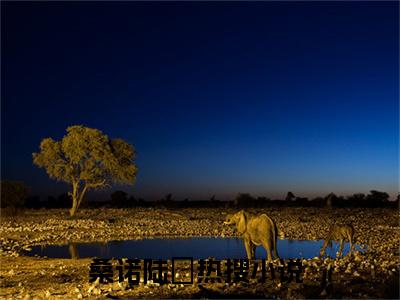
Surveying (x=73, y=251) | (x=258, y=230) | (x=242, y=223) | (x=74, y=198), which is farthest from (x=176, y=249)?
(x=74, y=198)

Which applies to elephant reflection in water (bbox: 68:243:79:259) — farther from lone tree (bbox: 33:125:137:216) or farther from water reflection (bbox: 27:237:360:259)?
lone tree (bbox: 33:125:137:216)

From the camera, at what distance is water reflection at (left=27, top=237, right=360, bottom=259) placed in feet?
65.5

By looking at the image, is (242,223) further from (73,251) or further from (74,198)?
(74,198)

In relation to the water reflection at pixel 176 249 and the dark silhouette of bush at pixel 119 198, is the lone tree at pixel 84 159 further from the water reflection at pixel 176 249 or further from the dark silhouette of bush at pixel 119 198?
the dark silhouette of bush at pixel 119 198

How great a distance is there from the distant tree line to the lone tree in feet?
6.94

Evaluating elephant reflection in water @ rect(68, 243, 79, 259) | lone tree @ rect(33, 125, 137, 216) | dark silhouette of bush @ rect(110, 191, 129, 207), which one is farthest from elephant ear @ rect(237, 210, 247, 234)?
dark silhouette of bush @ rect(110, 191, 129, 207)

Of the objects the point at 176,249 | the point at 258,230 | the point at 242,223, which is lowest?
the point at 176,249

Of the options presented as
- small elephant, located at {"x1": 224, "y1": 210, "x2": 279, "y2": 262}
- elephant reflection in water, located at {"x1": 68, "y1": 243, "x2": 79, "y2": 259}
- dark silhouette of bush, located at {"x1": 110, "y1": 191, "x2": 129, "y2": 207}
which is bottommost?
elephant reflection in water, located at {"x1": 68, "y1": 243, "x2": 79, "y2": 259}

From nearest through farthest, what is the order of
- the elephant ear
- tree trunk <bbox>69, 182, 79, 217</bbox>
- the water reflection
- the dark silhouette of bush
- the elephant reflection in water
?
the elephant ear, the water reflection, the elephant reflection in water, tree trunk <bbox>69, 182, 79, 217</bbox>, the dark silhouette of bush

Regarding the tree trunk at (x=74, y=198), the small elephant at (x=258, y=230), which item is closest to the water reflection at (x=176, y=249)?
the small elephant at (x=258, y=230)

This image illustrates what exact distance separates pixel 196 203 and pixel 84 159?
36.6 meters

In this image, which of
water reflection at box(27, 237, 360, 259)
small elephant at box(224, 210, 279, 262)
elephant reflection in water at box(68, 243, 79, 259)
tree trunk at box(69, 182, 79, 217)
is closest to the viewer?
small elephant at box(224, 210, 279, 262)

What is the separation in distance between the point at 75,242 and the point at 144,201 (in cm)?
5999

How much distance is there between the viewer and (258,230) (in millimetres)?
14758
